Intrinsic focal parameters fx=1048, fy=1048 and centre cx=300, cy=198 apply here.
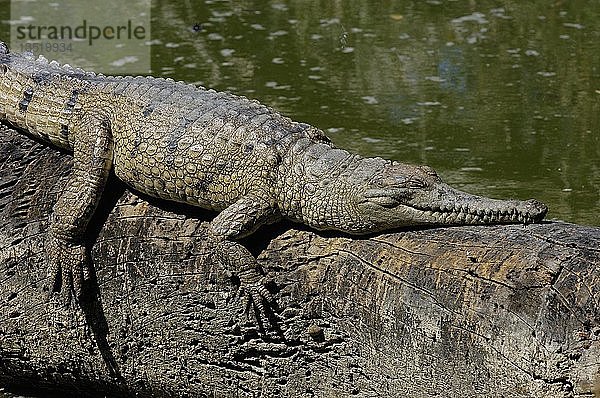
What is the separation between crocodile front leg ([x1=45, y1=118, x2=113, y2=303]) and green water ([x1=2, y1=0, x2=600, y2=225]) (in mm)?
2986

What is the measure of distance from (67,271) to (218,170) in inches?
27.6

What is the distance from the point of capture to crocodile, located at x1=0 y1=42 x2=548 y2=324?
10.8 ft

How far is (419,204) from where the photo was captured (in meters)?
3.25

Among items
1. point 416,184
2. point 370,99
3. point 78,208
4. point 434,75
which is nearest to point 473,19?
point 434,75

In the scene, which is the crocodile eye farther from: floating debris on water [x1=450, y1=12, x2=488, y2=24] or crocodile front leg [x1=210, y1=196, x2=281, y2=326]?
floating debris on water [x1=450, y1=12, x2=488, y2=24]

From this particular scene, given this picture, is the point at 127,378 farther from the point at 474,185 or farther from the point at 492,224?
the point at 474,185

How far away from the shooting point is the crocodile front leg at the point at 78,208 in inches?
148

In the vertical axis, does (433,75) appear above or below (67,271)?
below

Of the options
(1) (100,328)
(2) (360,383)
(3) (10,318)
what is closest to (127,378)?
(1) (100,328)

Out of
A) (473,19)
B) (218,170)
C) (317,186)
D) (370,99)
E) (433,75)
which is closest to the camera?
(317,186)

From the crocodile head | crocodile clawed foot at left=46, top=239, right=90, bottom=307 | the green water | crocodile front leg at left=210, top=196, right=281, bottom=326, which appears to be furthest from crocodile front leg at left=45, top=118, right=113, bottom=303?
the green water

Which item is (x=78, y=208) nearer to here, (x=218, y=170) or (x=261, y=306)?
(x=218, y=170)

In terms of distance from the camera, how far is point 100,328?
385 centimetres

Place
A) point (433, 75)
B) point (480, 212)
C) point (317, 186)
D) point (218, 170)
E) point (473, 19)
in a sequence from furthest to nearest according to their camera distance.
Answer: point (473, 19)
point (433, 75)
point (218, 170)
point (317, 186)
point (480, 212)
